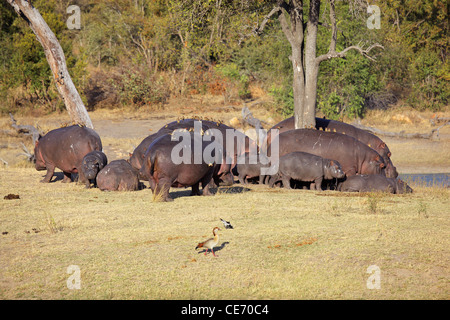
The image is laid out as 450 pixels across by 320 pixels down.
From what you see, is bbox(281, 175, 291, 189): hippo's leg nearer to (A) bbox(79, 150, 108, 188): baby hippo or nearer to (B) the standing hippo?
(B) the standing hippo

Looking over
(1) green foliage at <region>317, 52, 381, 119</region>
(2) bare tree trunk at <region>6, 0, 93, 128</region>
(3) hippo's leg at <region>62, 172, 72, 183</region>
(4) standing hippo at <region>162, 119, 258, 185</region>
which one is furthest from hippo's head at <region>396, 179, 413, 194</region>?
(1) green foliage at <region>317, 52, 381, 119</region>

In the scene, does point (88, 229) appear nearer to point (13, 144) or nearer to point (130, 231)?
point (130, 231)

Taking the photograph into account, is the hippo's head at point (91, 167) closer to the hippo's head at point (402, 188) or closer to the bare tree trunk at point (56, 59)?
the bare tree trunk at point (56, 59)

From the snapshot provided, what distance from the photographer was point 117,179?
1116 cm

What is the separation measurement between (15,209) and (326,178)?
626cm

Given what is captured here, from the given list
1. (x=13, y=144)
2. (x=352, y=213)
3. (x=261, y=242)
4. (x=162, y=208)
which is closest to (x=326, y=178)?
(x=352, y=213)

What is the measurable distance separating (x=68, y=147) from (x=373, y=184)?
6.57m

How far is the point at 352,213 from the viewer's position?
8508 mm

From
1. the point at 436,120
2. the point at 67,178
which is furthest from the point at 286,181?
the point at 436,120

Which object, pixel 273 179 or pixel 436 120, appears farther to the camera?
pixel 436 120

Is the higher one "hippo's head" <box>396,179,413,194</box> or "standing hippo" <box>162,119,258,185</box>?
"standing hippo" <box>162,119,258,185</box>

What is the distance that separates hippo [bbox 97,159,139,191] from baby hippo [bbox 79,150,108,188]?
0.68 ft

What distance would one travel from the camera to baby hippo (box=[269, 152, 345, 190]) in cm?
1174

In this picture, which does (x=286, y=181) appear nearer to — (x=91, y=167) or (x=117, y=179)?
(x=117, y=179)
